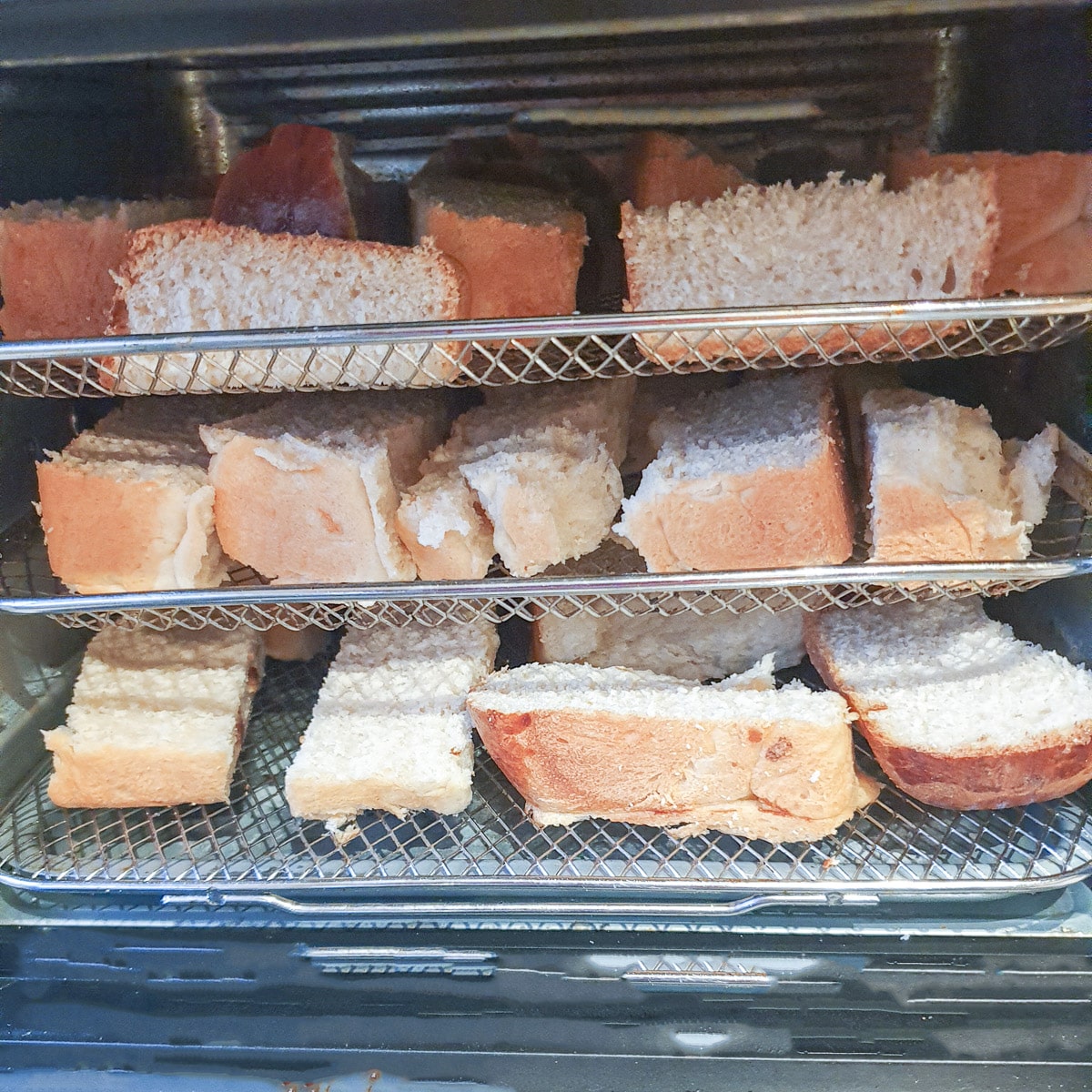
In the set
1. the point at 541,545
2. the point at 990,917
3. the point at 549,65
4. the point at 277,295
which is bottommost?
the point at 990,917

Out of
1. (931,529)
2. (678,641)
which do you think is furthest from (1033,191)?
(678,641)

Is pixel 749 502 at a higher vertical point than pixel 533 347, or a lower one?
lower

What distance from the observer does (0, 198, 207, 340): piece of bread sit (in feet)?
3.11

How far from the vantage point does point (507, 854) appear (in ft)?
3.34

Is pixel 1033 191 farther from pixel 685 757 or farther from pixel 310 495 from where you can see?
pixel 310 495

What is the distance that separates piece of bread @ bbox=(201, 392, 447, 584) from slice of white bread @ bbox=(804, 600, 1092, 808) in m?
0.56

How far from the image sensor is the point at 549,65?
118 cm

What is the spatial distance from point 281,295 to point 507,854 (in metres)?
0.67

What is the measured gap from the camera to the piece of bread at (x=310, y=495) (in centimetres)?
99

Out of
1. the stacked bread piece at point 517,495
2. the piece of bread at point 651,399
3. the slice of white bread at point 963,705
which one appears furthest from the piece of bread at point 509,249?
the slice of white bread at point 963,705

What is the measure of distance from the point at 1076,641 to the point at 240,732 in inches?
42.0

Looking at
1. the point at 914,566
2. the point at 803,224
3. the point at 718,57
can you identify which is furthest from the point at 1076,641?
the point at 718,57

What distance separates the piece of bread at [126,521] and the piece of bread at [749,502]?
0.50 metres

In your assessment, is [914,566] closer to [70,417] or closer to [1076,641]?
[1076,641]
